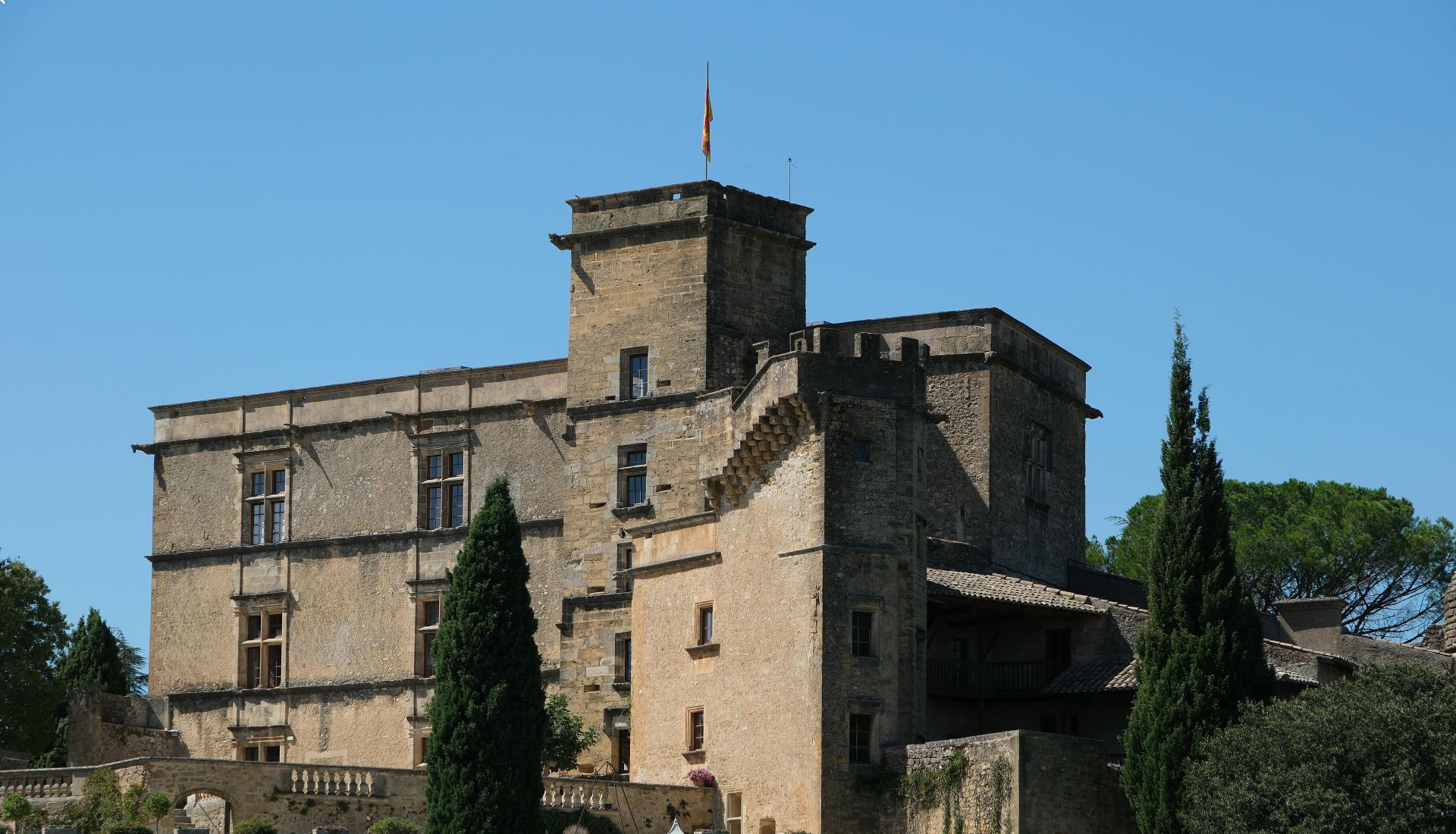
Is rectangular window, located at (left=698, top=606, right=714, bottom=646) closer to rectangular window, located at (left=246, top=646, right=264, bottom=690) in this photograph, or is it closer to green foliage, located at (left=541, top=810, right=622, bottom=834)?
green foliage, located at (left=541, top=810, right=622, bottom=834)

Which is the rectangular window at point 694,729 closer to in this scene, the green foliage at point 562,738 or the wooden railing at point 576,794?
the wooden railing at point 576,794

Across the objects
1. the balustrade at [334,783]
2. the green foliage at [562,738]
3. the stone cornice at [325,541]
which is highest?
the stone cornice at [325,541]

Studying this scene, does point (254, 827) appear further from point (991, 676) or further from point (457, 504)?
point (457, 504)

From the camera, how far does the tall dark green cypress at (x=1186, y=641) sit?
1681 inches

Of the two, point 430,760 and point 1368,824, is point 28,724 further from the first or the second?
point 1368,824

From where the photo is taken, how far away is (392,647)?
195 ft

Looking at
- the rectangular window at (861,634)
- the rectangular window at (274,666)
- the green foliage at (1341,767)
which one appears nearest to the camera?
the green foliage at (1341,767)

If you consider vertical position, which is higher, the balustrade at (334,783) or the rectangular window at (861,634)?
the rectangular window at (861,634)

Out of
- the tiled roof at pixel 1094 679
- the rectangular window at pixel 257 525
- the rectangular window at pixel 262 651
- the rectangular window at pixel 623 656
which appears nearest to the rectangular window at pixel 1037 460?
the tiled roof at pixel 1094 679

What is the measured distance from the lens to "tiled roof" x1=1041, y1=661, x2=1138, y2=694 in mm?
48312

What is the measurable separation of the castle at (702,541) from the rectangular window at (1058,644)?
0.05m

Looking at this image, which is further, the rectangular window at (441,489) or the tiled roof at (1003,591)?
the rectangular window at (441,489)

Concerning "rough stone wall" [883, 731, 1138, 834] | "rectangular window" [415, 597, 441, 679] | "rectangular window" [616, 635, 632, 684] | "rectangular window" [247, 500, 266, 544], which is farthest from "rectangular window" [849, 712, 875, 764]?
"rectangular window" [247, 500, 266, 544]

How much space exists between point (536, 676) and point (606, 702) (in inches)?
357
